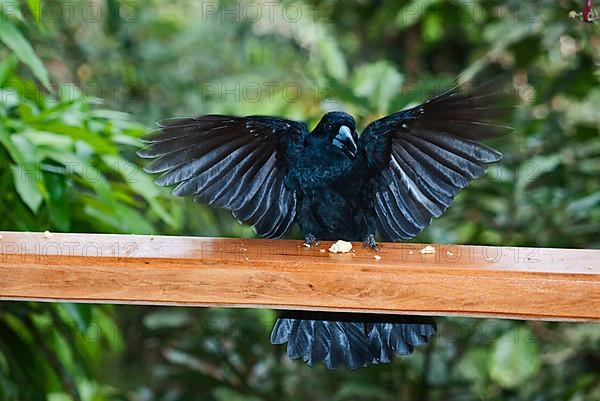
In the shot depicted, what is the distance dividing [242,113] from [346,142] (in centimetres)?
146

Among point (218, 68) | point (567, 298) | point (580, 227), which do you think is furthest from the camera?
point (218, 68)

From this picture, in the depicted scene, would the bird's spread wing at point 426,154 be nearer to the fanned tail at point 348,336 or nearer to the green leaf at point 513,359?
the fanned tail at point 348,336

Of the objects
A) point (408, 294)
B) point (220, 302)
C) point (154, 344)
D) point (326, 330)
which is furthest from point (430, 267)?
point (154, 344)

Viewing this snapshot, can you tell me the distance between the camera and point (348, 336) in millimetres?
1774

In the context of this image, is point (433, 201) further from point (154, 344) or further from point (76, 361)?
point (154, 344)

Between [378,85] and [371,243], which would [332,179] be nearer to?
[371,243]

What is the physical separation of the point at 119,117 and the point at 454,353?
64.0 inches

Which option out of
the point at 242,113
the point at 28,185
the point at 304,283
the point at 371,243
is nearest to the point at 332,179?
the point at 371,243

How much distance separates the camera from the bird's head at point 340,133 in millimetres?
1715

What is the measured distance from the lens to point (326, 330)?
179 centimetres

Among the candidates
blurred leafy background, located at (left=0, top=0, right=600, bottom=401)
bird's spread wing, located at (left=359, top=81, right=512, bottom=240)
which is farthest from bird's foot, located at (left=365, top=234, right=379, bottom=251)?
blurred leafy background, located at (left=0, top=0, right=600, bottom=401)

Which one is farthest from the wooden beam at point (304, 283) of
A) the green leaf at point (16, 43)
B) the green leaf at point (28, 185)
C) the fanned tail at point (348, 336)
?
the green leaf at point (16, 43)

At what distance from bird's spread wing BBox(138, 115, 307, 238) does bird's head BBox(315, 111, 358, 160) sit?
0.18ft

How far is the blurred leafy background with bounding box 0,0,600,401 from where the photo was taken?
2180mm
